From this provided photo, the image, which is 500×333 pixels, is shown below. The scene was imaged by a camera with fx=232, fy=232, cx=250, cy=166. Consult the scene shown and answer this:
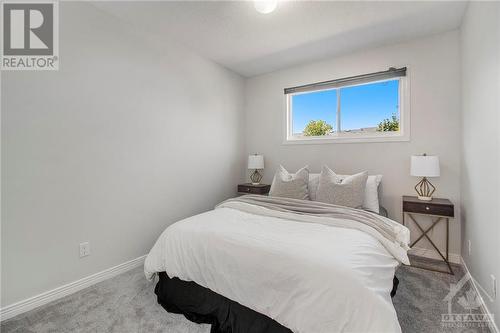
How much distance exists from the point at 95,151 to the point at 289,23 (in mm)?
2354

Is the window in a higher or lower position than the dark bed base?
higher

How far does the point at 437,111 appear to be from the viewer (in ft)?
8.77

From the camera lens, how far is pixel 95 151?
86.7 inches

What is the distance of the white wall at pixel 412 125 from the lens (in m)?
2.61

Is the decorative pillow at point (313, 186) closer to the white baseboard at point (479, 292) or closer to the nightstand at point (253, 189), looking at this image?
the nightstand at point (253, 189)

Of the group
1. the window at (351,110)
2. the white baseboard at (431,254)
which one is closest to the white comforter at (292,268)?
the white baseboard at (431,254)

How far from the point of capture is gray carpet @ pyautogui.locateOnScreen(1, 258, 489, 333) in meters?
1.58

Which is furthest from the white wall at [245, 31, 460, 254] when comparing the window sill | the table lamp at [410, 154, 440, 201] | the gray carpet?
the gray carpet

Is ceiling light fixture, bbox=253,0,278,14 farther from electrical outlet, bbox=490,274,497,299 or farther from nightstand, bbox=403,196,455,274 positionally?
electrical outlet, bbox=490,274,497,299

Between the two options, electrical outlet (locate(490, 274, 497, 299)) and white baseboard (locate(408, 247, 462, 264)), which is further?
white baseboard (locate(408, 247, 462, 264))

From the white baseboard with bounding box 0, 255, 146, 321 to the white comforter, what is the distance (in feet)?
2.33

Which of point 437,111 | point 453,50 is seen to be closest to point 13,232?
point 437,111

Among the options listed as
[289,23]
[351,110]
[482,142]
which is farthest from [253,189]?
[482,142]

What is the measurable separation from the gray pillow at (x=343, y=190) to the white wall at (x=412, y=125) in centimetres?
71
